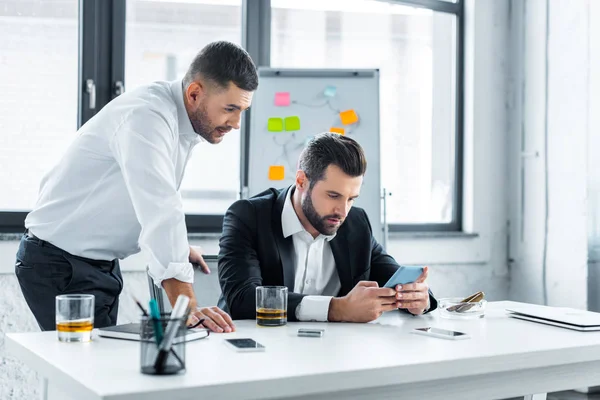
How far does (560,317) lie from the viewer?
6.22ft

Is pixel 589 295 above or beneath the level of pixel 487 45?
beneath

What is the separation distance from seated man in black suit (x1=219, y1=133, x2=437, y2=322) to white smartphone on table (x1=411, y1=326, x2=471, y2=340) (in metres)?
0.20

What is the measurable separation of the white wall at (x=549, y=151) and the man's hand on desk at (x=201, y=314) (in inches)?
112

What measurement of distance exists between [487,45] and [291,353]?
3503mm

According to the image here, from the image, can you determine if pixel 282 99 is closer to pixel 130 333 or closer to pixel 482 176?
pixel 482 176

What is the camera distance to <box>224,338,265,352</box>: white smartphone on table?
1409 mm

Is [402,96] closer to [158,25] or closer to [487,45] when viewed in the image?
[487,45]

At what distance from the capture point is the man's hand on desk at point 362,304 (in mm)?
1822

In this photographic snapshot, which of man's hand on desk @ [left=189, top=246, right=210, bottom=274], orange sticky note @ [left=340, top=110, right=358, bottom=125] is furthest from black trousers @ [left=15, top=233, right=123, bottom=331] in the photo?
orange sticky note @ [left=340, top=110, right=358, bottom=125]

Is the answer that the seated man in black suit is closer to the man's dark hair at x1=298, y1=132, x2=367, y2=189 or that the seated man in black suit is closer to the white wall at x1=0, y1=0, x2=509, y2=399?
the man's dark hair at x1=298, y1=132, x2=367, y2=189

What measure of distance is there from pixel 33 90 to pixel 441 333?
241 centimetres

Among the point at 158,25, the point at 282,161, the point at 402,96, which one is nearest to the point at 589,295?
the point at 402,96

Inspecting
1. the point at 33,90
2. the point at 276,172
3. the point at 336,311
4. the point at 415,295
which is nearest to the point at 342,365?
the point at 336,311

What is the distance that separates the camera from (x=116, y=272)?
2.15m
